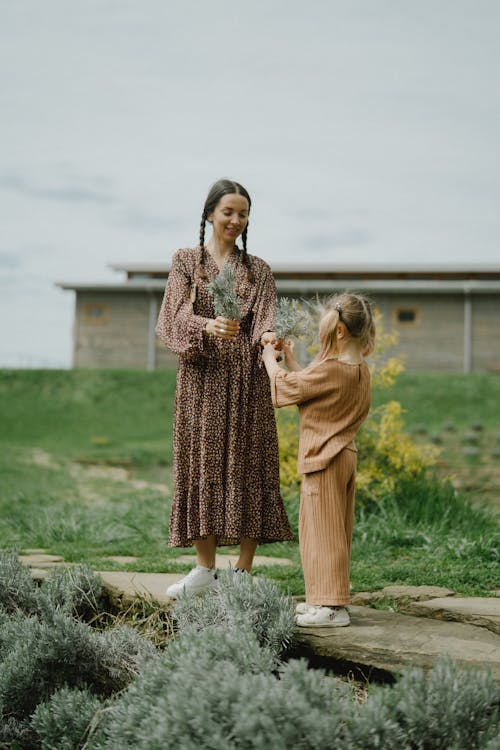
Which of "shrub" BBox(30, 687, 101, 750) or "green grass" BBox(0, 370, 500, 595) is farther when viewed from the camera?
"green grass" BBox(0, 370, 500, 595)

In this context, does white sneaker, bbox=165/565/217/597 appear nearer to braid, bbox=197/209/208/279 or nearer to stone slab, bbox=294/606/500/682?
stone slab, bbox=294/606/500/682

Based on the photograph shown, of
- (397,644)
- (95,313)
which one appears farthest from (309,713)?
(95,313)

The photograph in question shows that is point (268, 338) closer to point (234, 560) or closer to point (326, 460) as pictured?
point (326, 460)

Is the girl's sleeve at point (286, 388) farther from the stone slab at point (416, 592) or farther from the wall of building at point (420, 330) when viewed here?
the wall of building at point (420, 330)

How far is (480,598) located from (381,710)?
5.11ft

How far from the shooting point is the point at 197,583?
11.7ft

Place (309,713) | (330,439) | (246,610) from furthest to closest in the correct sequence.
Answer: (330,439), (246,610), (309,713)

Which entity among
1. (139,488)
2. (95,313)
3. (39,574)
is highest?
(95,313)

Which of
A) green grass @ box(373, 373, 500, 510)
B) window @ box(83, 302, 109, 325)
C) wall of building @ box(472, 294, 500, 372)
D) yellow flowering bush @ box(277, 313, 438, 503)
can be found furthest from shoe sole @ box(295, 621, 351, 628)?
window @ box(83, 302, 109, 325)

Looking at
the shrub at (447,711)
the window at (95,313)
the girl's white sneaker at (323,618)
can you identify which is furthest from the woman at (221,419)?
the window at (95,313)

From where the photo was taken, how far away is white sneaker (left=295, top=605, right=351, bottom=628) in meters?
3.05

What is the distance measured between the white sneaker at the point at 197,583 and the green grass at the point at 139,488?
14.9 inches

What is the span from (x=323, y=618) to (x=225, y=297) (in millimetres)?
1327

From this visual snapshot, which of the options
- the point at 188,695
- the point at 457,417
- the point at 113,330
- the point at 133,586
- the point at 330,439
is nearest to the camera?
the point at 188,695
